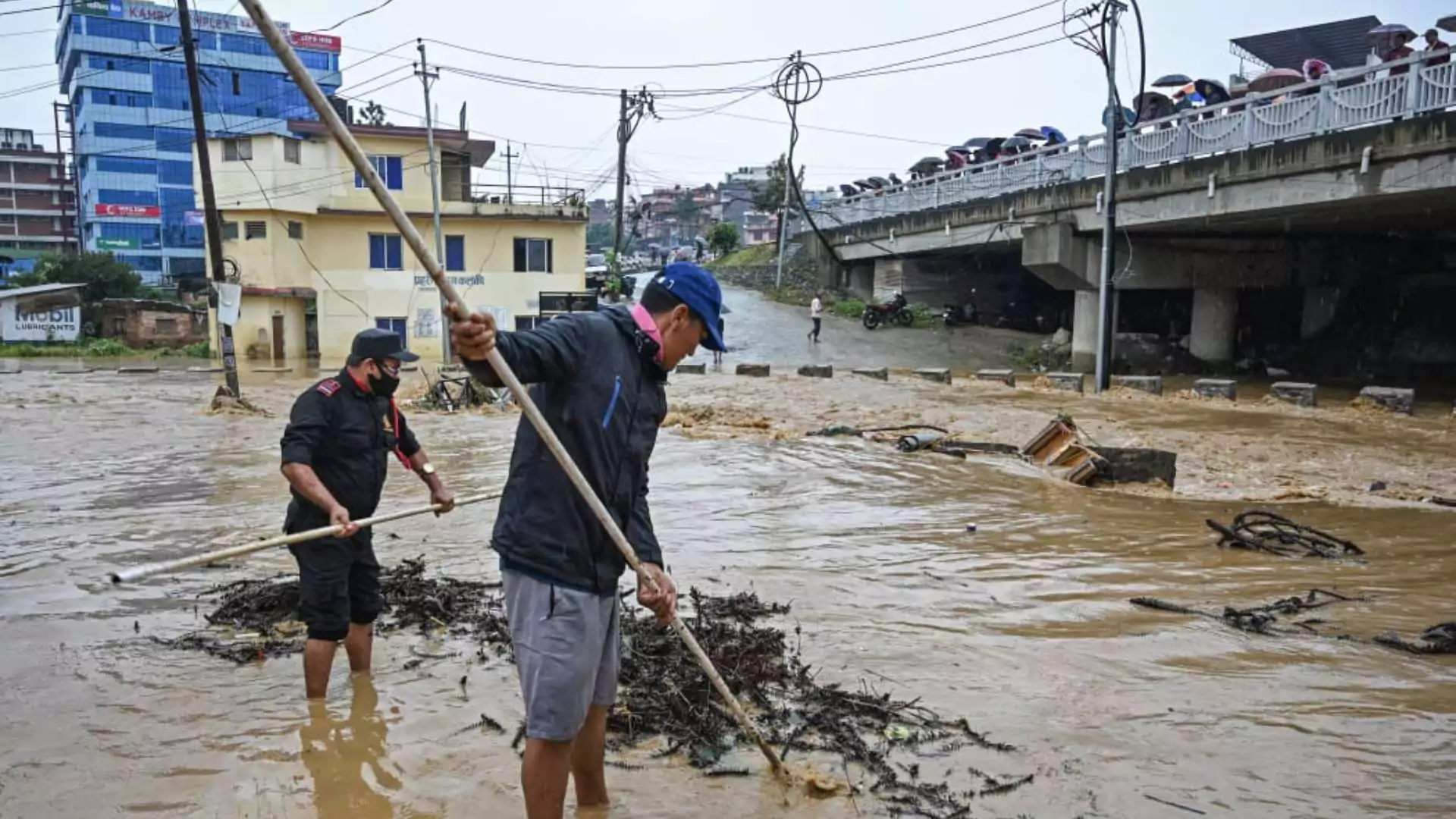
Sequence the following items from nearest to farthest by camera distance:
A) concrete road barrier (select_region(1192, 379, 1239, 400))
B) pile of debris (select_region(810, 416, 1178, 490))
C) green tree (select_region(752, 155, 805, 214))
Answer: pile of debris (select_region(810, 416, 1178, 490)) → concrete road barrier (select_region(1192, 379, 1239, 400)) → green tree (select_region(752, 155, 805, 214))

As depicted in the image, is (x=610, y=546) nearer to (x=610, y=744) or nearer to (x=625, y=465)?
(x=625, y=465)

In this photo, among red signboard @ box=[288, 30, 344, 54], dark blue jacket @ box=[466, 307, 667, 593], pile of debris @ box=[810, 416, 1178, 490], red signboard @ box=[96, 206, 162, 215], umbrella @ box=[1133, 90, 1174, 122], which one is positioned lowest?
pile of debris @ box=[810, 416, 1178, 490]

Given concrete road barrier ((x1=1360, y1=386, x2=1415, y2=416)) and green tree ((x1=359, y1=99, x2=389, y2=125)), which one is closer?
concrete road barrier ((x1=1360, y1=386, x2=1415, y2=416))

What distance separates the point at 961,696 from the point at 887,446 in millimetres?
8396

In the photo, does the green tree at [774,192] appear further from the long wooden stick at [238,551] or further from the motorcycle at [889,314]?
the long wooden stick at [238,551]

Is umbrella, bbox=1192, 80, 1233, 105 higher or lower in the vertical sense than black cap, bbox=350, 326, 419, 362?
higher

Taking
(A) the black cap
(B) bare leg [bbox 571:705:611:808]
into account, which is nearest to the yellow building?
(A) the black cap

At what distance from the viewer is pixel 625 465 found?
3.13 m

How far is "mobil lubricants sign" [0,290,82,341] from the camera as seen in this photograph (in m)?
35.8

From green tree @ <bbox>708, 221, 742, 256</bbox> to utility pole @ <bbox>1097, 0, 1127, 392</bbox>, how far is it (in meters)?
31.8

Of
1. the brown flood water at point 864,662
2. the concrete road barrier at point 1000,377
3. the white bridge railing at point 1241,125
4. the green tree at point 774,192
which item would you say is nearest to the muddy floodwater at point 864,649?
the brown flood water at point 864,662

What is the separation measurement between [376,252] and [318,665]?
1303 inches

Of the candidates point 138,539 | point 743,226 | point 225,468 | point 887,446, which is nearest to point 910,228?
point 887,446

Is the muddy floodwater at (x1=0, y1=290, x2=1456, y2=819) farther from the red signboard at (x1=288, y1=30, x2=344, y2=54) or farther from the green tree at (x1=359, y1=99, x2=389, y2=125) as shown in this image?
the red signboard at (x1=288, y1=30, x2=344, y2=54)
